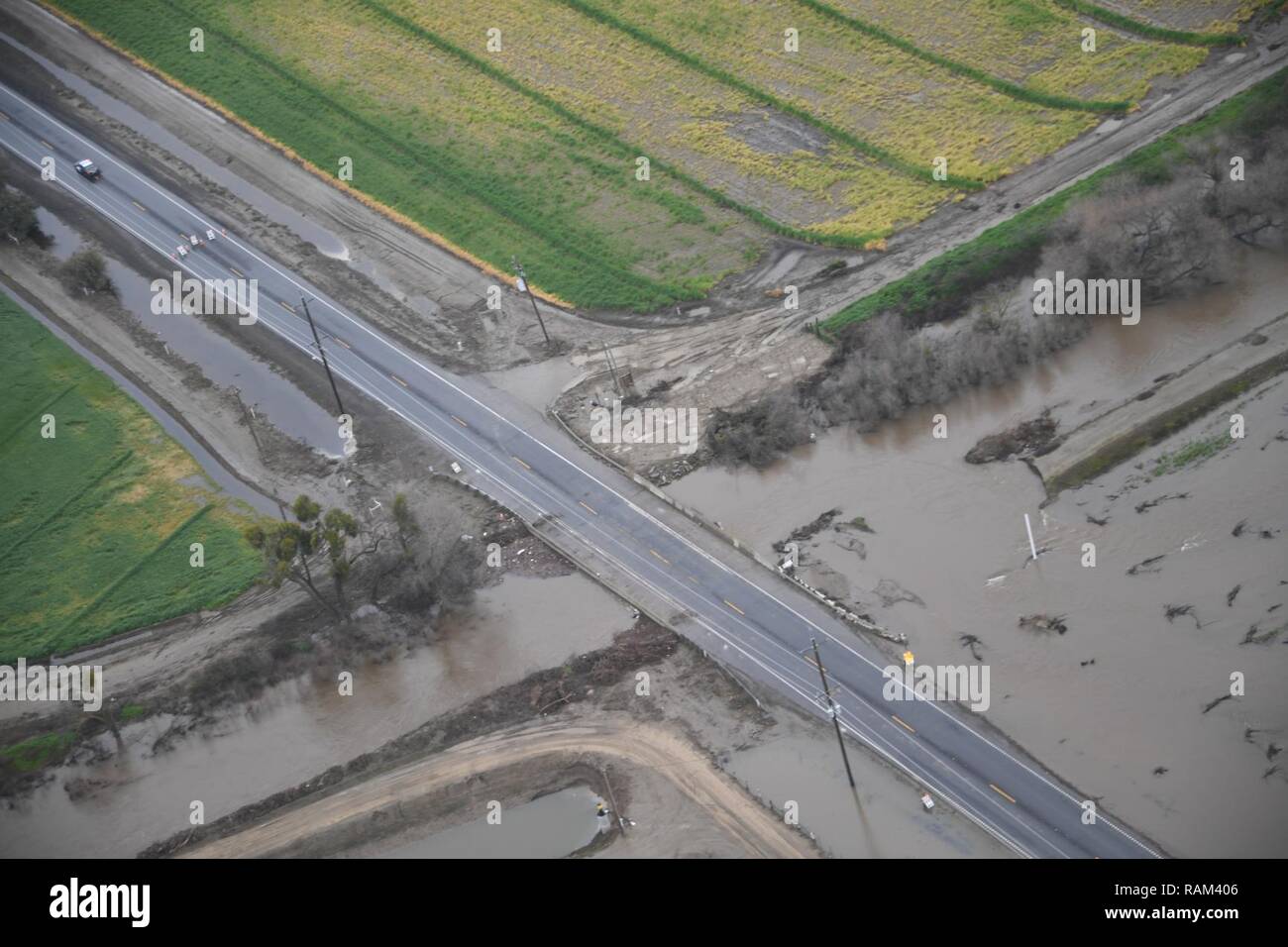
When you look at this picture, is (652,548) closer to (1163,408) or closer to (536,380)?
(536,380)

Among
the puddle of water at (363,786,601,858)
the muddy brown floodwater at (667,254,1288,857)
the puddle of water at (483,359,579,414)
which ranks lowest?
the puddle of water at (363,786,601,858)

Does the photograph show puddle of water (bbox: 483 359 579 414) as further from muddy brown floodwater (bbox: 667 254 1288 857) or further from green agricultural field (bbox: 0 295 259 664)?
green agricultural field (bbox: 0 295 259 664)

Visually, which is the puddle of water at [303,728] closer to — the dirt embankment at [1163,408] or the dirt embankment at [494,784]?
the dirt embankment at [494,784]

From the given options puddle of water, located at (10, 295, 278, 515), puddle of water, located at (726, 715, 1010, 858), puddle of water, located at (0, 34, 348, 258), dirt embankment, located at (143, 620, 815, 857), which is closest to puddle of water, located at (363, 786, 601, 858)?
dirt embankment, located at (143, 620, 815, 857)

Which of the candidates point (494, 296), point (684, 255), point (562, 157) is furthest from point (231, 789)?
point (562, 157)

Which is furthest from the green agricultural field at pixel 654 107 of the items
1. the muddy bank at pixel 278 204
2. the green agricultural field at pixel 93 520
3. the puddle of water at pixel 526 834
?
the puddle of water at pixel 526 834

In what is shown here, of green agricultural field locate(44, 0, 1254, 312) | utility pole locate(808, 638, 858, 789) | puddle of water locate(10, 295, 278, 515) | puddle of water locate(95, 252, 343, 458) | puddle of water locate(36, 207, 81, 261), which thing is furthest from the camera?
puddle of water locate(36, 207, 81, 261)
